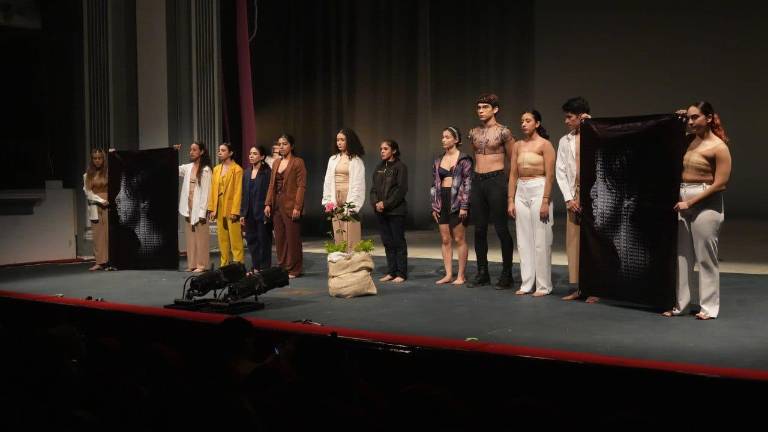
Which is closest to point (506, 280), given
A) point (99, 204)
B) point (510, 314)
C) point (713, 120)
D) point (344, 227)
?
point (510, 314)

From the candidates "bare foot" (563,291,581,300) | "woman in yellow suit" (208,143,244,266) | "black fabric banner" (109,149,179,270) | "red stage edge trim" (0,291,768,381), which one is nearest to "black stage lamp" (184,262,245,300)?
"red stage edge trim" (0,291,768,381)

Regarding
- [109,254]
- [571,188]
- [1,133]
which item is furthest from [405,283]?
[1,133]

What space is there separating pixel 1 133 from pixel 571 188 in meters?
7.21

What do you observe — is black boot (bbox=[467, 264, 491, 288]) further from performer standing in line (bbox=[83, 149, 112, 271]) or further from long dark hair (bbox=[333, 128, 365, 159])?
performer standing in line (bbox=[83, 149, 112, 271])

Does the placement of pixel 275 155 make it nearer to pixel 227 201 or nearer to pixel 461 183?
pixel 227 201

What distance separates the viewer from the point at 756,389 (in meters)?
2.87

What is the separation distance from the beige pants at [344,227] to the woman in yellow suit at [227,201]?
3.32 ft

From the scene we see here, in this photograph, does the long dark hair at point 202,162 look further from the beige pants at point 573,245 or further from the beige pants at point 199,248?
the beige pants at point 573,245

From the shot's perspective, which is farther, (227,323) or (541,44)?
(541,44)

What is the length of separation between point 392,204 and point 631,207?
7.45ft

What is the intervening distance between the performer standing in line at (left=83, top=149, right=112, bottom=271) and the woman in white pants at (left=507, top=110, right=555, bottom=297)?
4.29 meters

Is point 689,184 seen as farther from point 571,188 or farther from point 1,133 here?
point 1,133

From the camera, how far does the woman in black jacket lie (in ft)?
24.0

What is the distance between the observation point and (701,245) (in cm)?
527
